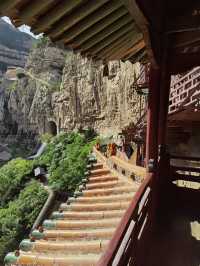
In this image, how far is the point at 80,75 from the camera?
27766mm

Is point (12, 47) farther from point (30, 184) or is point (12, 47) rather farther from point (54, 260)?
point (54, 260)

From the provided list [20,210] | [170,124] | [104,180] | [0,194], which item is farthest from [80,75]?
[104,180]

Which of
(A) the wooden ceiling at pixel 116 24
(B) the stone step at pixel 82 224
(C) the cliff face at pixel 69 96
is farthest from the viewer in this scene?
(C) the cliff face at pixel 69 96

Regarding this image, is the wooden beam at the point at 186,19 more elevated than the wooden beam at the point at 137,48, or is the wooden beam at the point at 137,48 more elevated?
the wooden beam at the point at 186,19

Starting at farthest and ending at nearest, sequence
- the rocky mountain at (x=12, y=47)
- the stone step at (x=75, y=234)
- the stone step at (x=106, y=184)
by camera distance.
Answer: the rocky mountain at (x=12, y=47)
the stone step at (x=106, y=184)
the stone step at (x=75, y=234)

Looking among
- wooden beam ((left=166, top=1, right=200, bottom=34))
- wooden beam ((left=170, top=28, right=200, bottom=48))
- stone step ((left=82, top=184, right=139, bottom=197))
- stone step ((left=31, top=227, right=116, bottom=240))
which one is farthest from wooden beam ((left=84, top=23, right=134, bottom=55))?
stone step ((left=82, top=184, right=139, bottom=197))

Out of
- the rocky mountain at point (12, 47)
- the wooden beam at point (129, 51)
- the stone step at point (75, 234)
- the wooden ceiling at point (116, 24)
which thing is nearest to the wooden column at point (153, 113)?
the wooden ceiling at point (116, 24)

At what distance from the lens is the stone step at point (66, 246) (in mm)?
4438

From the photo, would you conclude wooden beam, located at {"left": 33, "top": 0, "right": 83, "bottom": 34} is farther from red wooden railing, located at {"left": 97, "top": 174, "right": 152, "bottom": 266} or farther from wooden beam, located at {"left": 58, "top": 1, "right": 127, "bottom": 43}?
red wooden railing, located at {"left": 97, "top": 174, "right": 152, "bottom": 266}

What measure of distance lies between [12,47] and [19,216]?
197 feet

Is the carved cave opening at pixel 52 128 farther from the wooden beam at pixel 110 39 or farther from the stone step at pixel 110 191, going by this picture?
the wooden beam at pixel 110 39

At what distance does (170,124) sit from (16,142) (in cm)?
2914

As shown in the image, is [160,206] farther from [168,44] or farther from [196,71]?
[196,71]

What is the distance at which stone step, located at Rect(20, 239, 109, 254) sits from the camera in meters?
4.44
